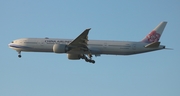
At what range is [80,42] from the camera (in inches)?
2261

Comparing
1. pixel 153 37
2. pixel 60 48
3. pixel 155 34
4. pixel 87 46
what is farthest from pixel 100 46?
pixel 155 34

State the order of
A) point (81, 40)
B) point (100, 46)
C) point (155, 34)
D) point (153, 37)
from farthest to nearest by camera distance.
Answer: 1. point (155, 34)
2. point (153, 37)
3. point (100, 46)
4. point (81, 40)

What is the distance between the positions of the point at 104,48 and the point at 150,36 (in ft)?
33.0

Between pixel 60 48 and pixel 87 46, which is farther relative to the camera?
pixel 87 46

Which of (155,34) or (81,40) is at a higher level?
(155,34)

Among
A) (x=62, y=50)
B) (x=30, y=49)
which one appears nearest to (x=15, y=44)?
(x=30, y=49)

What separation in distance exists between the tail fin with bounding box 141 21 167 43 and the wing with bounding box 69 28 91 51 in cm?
1308

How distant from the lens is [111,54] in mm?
61656

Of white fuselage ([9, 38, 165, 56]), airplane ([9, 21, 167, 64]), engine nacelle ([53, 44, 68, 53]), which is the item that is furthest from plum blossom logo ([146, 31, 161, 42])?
engine nacelle ([53, 44, 68, 53])

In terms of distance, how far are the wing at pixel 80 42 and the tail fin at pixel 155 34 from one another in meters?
13.1

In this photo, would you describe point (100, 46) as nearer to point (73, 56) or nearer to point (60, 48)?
point (73, 56)

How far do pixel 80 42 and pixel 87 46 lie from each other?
14.8 feet

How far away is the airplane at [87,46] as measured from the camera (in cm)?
5797

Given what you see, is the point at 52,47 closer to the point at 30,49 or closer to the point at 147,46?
the point at 30,49
